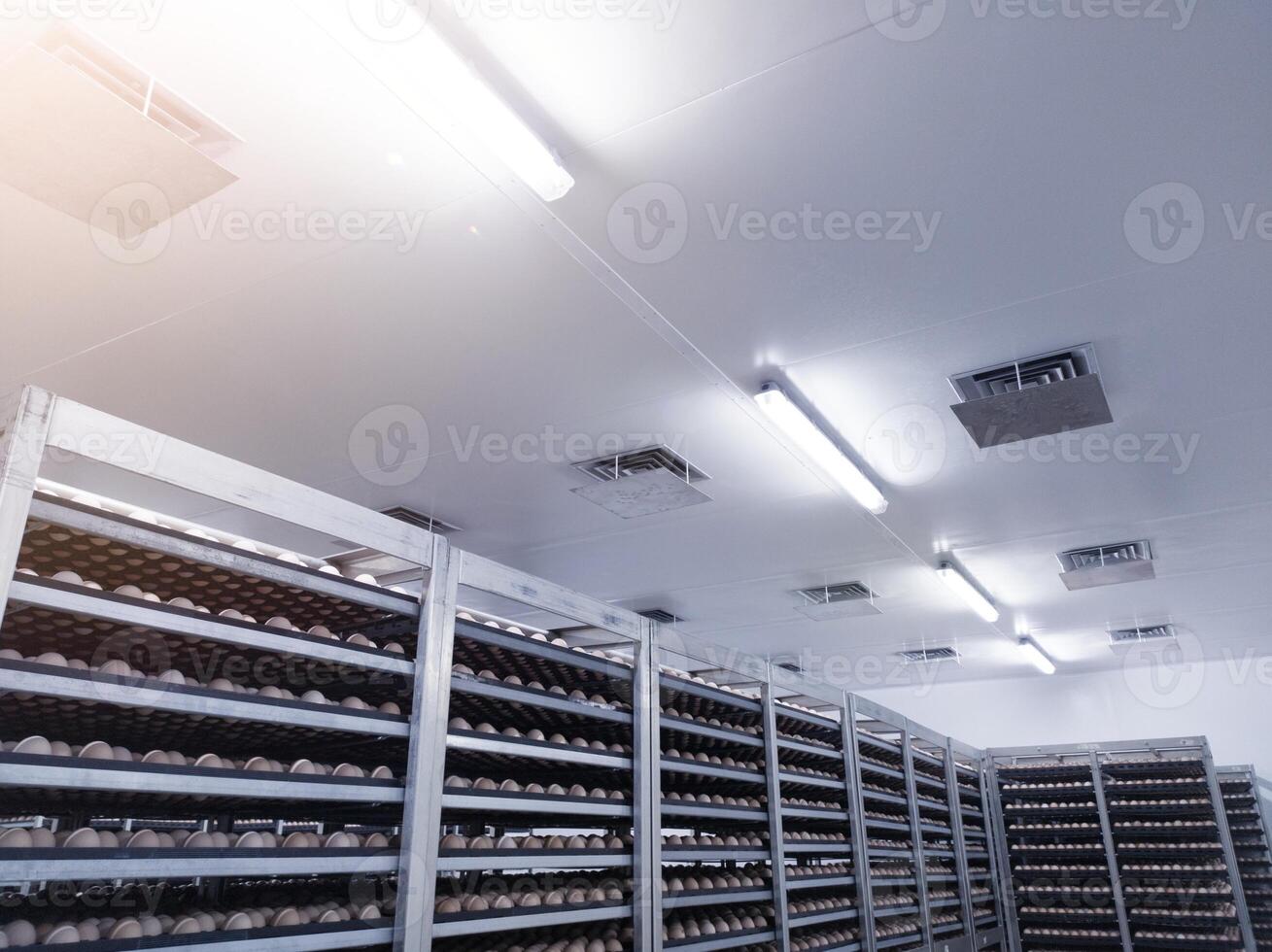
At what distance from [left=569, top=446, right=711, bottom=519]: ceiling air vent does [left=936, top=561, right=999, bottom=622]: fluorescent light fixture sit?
2.70 meters

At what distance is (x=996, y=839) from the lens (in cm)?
910

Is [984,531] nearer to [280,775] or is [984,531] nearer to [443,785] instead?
[443,785]

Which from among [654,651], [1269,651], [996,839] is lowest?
[996,839]


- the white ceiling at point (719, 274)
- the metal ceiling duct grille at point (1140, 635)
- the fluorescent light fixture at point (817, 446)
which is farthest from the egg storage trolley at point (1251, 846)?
the fluorescent light fixture at point (817, 446)

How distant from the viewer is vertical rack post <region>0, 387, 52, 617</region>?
1.77 m

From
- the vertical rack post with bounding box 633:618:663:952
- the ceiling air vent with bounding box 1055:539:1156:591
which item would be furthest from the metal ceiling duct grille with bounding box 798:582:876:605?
the vertical rack post with bounding box 633:618:663:952

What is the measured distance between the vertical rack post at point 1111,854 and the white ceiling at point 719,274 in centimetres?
309

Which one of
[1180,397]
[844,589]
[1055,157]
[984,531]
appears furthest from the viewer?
[844,589]

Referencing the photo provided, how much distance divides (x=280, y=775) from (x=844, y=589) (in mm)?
7313

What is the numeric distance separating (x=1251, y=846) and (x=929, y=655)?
3873 millimetres

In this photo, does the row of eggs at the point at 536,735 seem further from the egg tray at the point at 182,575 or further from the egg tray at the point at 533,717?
the egg tray at the point at 182,575

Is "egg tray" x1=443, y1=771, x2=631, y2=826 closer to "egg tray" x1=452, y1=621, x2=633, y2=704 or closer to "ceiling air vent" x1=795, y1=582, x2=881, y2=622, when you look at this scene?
"egg tray" x1=452, y1=621, x2=633, y2=704

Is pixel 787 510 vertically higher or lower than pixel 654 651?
higher

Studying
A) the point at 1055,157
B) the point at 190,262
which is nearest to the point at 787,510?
the point at 1055,157
